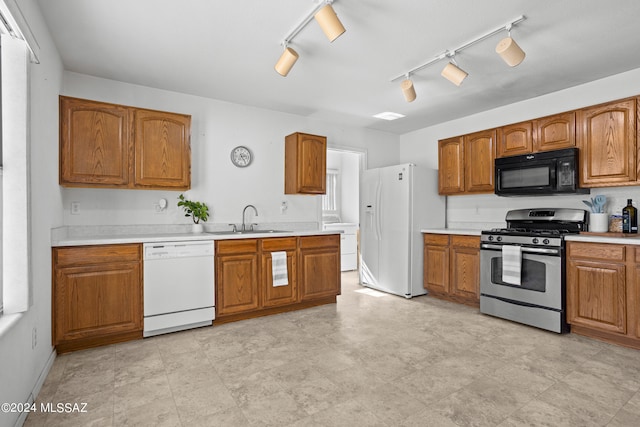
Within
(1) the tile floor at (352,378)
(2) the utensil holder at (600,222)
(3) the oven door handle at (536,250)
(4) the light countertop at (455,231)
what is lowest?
(1) the tile floor at (352,378)

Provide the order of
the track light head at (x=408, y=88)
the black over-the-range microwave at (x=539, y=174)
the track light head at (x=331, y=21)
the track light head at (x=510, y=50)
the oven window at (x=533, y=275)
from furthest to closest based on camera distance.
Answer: the black over-the-range microwave at (x=539, y=174)
the oven window at (x=533, y=275)
the track light head at (x=408, y=88)
the track light head at (x=510, y=50)
the track light head at (x=331, y=21)

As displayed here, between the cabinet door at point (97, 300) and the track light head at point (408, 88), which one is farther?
the track light head at point (408, 88)

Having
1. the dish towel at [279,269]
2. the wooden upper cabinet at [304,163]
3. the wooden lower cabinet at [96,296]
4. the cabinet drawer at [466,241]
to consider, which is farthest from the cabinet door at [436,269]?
the wooden lower cabinet at [96,296]

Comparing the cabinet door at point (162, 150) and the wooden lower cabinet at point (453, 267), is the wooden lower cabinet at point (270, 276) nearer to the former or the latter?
the cabinet door at point (162, 150)

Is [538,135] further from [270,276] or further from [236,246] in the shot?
[236,246]

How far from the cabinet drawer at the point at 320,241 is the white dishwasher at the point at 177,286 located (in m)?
1.06

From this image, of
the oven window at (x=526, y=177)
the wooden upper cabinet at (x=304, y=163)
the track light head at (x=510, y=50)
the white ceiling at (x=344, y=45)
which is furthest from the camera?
the wooden upper cabinet at (x=304, y=163)

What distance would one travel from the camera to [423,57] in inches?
119

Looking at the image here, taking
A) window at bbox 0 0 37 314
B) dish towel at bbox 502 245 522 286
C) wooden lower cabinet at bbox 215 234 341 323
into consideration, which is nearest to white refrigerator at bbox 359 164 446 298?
wooden lower cabinet at bbox 215 234 341 323

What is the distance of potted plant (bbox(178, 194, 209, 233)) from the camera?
367 cm

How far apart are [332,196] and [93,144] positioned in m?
4.41

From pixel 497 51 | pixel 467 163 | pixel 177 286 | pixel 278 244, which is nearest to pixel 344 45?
pixel 497 51

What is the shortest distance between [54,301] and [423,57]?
3594mm

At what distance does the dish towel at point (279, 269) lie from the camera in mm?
3701
